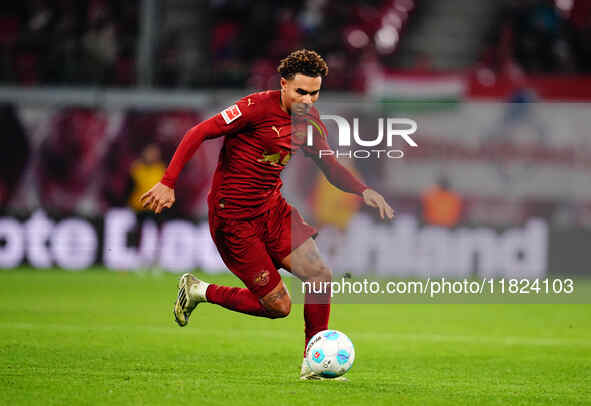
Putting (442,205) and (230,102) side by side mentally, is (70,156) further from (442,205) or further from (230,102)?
(442,205)

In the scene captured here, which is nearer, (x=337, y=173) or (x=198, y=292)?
(x=337, y=173)

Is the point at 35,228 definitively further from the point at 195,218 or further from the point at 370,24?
the point at 370,24

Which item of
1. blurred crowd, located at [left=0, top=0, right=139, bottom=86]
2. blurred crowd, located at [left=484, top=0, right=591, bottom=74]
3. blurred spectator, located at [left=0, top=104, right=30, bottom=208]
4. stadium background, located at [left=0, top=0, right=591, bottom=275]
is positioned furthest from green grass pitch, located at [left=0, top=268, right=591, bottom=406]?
blurred crowd, located at [left=484, top=0, right=591, bottom=74]

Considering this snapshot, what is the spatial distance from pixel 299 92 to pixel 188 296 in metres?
1.73

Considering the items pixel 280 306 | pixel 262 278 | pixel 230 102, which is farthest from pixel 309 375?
pixel 230 102

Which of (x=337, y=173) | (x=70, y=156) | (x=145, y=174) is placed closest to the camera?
(x=337, y=173)

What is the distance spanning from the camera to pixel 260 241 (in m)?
6.49

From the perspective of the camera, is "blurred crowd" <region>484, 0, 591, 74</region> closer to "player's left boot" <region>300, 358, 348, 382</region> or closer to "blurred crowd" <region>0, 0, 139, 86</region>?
"blurred crowd" <region>0, 0, 139, 86</region>

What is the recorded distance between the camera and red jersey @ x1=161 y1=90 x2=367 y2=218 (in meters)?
6.24

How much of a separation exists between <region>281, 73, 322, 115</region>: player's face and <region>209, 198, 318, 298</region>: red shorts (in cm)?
68

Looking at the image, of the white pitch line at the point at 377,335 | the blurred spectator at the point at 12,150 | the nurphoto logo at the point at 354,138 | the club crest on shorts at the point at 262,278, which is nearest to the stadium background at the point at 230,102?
the blurred spectator at the point at 12,150

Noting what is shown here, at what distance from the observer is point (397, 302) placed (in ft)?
43.1

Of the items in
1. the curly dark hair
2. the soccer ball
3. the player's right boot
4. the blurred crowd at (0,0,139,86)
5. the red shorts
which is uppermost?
the blurred crowd at (0,0,139,86)

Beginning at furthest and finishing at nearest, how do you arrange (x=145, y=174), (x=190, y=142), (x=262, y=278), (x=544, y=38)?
(x=544, y=38)
(x=145, y=174)
(x=262, y=278)
(x=190, y=142)
